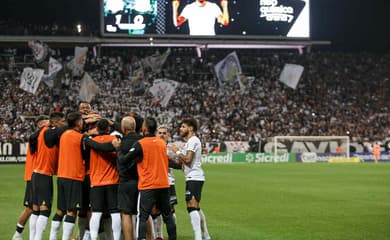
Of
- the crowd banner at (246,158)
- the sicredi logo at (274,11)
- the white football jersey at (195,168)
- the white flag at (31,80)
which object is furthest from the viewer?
the sicredi logo at (274,11)

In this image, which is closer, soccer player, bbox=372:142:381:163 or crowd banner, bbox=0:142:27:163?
crowd banner, bbox=0:142:27:163

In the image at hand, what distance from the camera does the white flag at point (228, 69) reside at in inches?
2163

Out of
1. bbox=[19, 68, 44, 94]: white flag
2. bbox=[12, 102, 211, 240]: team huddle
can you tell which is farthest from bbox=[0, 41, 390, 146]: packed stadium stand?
bbox=[12, 102, 211, 240]: team huddle

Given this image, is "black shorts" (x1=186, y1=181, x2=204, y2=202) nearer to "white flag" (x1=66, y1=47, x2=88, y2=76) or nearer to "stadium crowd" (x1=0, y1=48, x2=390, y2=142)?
"stadium crowd" (x1=0, y1=48, x2=390, y2=142)

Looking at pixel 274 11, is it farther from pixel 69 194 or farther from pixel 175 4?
pixel 69 194

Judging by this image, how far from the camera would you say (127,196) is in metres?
12.0

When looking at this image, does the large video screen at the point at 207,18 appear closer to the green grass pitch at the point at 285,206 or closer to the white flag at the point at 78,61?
the white flag at the point at 78,61

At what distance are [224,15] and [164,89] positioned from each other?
7232 mm

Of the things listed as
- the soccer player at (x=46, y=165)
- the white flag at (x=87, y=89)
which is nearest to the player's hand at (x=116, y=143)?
the soccer player at (x=46, y=165)

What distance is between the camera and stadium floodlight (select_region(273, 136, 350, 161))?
173ft

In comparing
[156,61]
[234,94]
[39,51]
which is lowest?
[234,94]

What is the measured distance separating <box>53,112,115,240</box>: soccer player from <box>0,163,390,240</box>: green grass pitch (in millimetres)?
3094

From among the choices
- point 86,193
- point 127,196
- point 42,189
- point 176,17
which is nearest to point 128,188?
point 127,196

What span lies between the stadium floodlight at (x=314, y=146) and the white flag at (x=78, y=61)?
14998 mm
